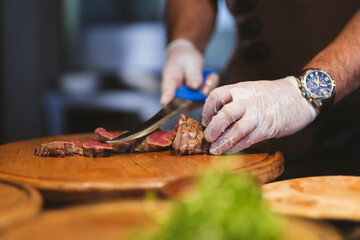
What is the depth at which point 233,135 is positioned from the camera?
2051 millimetres

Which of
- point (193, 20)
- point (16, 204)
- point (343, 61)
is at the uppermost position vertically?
point (193, 20)

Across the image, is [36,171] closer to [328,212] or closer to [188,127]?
[188,127]

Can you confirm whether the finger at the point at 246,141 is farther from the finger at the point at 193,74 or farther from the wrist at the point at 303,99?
the finger at the point at 193,74

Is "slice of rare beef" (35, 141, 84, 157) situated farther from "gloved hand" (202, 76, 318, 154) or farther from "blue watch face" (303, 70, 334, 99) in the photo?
"blue watch face" (303, 70, 334, 99)

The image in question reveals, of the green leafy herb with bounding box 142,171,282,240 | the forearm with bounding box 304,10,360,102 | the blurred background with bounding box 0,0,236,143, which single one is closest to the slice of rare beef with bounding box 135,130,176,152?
the forearm with bounding box 304,10,360,102

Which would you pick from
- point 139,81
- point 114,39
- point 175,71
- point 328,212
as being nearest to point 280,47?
point 175,71

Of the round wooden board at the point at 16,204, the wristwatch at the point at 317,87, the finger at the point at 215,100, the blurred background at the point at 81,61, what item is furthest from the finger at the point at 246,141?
the blurred background at the point at 81,61

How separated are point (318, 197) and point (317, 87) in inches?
33.2

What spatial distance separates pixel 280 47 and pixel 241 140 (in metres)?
1.33

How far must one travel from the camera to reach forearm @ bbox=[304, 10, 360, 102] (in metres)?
2.30

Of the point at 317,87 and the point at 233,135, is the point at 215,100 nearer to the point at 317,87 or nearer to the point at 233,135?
the point at 233,135

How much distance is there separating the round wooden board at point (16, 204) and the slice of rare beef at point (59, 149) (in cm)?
54

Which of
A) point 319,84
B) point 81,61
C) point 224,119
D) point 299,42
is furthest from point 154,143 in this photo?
point 81,61

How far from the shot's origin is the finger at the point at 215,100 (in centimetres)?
212
